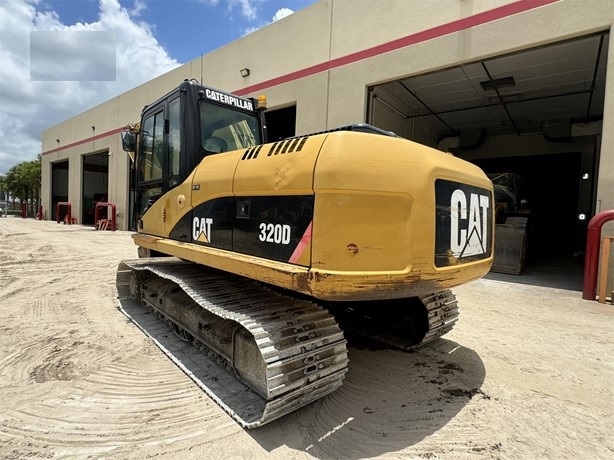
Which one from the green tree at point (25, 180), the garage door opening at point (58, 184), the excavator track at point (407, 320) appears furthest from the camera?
the green tree at point (25, 180)

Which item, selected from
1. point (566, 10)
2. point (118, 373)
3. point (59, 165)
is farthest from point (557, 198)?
point (59, 165)

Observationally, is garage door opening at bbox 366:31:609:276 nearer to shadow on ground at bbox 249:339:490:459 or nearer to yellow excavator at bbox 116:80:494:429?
yellow excavator at bbox 116:80:494:429

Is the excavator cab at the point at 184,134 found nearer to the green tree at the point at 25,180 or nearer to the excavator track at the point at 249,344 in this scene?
the excavator track at the point at 249,344

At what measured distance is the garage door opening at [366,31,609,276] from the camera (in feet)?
32.7

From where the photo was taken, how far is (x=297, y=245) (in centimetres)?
232

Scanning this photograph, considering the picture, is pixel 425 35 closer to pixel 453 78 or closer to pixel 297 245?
pixel 453 78

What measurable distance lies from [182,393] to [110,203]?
20.9 m

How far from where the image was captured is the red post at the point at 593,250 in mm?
6336

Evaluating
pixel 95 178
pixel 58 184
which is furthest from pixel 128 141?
pixel 58 184

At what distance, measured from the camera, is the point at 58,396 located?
2.73 meters

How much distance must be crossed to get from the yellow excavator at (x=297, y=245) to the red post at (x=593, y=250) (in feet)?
14.0

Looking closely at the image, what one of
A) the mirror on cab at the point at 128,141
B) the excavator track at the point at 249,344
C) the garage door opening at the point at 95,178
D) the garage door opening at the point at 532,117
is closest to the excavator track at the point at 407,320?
the excavator track at the point at 249,344

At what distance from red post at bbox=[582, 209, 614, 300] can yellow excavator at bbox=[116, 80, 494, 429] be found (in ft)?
14.0

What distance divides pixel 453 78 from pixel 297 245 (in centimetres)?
1046
